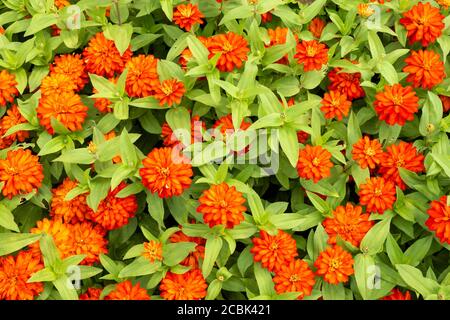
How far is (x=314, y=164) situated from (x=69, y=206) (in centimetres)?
79

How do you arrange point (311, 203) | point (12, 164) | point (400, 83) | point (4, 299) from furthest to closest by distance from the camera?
1. point (400, 83)
2. point (311, 203)
3. point (12, 164)
4. point (4, 299)

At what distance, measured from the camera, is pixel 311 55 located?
6.49ft

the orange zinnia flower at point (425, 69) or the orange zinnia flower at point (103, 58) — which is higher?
the orange zinnia flower at point (103, 58)

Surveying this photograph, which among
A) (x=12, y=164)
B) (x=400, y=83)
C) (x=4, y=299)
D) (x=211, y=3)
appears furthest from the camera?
(x=211, y=3)

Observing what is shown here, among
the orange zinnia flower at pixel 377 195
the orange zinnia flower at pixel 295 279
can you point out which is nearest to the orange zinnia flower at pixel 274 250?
the orange zinnia flower at pixel 295 279

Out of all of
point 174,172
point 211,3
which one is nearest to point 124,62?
point 211,3

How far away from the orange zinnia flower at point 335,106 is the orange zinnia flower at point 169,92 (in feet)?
1.60

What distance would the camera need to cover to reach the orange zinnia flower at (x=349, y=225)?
1797 millimetres

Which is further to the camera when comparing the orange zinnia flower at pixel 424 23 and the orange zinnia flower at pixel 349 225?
the orange zinnia flower at pixel 424 23

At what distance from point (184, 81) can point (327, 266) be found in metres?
0.80

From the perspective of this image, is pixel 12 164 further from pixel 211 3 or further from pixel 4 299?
pixel 211 3

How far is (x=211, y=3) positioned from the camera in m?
2.28

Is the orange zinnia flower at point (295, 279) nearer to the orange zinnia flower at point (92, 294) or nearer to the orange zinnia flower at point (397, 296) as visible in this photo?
the orange zinnia flower at point (397, 296)

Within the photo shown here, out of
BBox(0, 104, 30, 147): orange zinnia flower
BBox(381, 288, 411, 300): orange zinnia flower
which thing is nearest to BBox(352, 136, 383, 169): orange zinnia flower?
BBox(381, 288, 411, 300): orange zinnia flower
